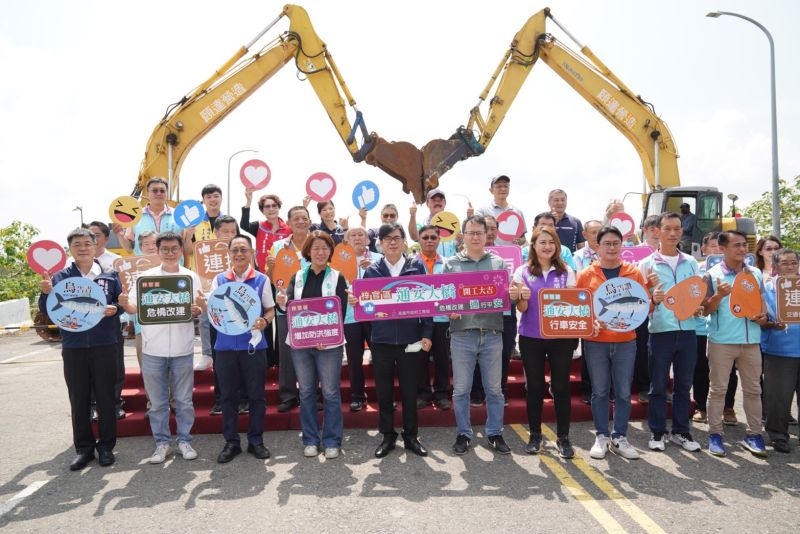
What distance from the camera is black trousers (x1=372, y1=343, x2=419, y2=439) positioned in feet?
15.7

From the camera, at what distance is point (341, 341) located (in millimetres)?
4664

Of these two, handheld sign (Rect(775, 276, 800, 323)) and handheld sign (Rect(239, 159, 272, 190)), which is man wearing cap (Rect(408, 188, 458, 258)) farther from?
handheld sign (Rect(775, 276, 800, 323))

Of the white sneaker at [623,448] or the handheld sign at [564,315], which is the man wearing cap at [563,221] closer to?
the handheld sign at [564,315]

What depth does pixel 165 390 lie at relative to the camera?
15.7 ft

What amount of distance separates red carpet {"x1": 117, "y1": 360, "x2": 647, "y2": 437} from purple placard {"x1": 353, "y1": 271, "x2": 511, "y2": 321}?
1.45 meters

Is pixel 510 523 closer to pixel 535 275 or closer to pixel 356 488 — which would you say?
pixel 356 488

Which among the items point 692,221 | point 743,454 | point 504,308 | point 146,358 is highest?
point 692,221

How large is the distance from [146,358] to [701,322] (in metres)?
5.50

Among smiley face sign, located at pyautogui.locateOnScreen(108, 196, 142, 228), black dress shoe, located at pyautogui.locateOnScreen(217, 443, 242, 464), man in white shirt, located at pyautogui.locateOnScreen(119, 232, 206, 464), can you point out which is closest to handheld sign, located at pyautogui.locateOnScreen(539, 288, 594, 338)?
black dress shoe, located at pyautogui.locateOnScreen(217, 443, 242, 464)

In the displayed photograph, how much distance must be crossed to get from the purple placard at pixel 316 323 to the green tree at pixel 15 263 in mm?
Answer: 21350

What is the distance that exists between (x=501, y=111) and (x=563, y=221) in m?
6.46

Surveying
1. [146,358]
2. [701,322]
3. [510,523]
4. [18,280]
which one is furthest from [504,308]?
[18,280]

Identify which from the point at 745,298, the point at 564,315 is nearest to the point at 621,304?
the point at 564,315

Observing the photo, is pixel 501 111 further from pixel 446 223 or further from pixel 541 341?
pixel 541 341
